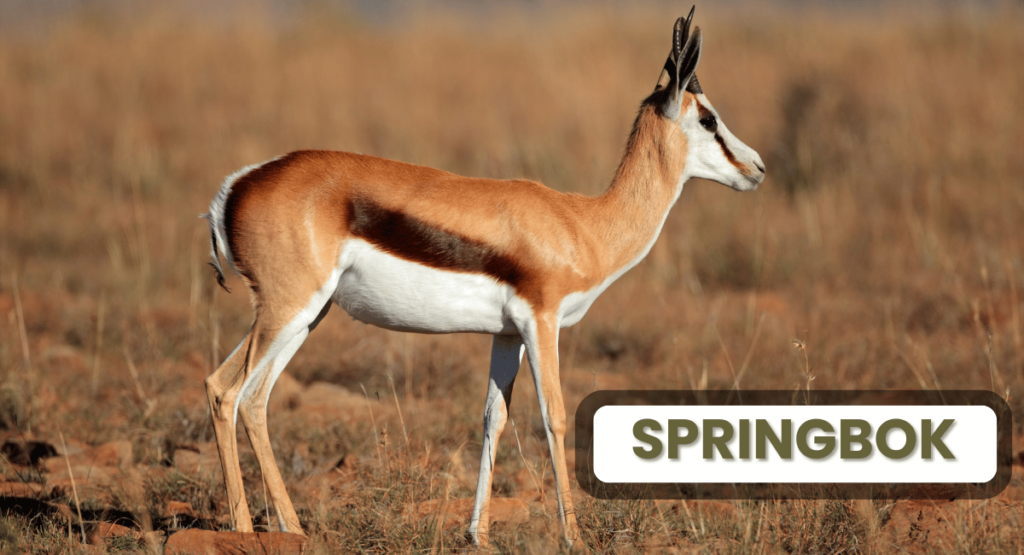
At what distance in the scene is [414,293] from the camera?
3.67 metres

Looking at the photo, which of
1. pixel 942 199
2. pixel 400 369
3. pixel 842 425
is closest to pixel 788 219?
pixel 942 199

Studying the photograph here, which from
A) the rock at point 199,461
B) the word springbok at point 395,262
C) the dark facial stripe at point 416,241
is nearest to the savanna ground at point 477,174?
the rock at point 199,461

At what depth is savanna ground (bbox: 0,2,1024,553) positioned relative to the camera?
428 centimetres

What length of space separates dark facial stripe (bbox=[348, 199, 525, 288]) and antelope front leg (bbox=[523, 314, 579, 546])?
341 millimetres

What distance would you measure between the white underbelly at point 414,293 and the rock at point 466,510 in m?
0.87

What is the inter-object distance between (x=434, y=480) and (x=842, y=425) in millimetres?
2117

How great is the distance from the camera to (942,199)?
10.9 m

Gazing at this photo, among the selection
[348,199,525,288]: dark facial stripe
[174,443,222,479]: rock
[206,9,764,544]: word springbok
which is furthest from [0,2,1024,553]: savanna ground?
[348,199,525,288]: dark facial stripe

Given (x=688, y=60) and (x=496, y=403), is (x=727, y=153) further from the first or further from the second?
(x=496, y=403)

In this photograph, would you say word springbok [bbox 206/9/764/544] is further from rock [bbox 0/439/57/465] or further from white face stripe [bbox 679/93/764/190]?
rock [bbox 0/439/57/465]

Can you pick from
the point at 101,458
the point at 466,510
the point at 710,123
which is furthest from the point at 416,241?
the point at 101,458

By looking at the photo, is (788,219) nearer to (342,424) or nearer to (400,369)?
(400,369)

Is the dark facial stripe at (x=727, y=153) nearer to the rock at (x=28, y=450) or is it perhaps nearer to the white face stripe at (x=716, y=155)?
the white face stripe at (x=716, y=155)

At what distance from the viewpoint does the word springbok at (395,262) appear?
3.67 metres
